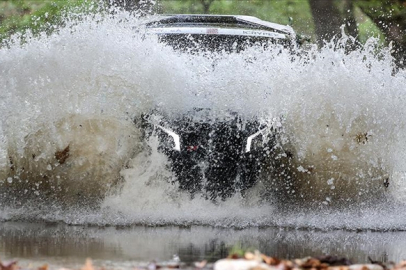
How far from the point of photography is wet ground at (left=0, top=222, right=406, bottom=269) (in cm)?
620

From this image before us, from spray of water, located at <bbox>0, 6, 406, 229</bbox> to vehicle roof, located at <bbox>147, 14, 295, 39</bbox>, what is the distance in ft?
2.04

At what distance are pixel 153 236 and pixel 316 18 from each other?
44.8 feet

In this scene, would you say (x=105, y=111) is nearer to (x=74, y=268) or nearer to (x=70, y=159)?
(x=70, y=159)

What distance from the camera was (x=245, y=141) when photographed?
27.4 feet

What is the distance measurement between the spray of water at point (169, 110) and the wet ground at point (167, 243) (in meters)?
0.40

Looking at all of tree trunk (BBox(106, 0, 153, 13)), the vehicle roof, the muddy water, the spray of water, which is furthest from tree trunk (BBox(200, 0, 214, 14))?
the spray of water

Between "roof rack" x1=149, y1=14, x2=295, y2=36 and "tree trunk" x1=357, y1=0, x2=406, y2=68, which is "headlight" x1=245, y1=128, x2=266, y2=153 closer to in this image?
"roof rack" x1=149, y1=14, x2=295, y2=36

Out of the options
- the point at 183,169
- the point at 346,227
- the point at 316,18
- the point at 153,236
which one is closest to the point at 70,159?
the point at 183,169

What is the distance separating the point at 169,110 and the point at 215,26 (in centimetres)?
186

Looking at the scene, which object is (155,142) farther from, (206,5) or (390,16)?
(206,5)

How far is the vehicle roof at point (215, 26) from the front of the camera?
10.0 metres

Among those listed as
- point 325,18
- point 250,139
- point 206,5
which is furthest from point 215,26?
point 206,5

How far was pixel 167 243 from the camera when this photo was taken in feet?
22.9

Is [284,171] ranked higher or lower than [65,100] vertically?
lower
